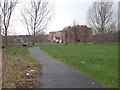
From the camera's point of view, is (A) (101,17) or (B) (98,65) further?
(A) (101,17)

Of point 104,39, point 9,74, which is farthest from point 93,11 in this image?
point 9,74

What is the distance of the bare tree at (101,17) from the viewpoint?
81.1 m

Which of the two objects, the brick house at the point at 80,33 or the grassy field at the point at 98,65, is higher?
the brick house at the point at 80,33

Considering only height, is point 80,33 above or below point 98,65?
above

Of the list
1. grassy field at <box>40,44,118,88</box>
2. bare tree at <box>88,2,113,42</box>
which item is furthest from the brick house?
grassy field at <box>40,44,118,88</box>

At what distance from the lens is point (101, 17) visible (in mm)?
82500

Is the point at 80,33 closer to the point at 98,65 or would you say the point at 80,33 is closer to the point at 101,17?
the point at 101,17

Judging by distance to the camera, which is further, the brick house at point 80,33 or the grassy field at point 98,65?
the brick house at point 80,33

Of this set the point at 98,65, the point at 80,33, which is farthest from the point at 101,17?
the point at 98,65

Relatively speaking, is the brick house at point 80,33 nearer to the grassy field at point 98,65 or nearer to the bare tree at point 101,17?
the bare tree at point 101,17

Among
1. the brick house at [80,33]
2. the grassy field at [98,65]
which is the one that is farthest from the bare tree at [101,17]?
the grassy field at [98,65]

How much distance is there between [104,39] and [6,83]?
69510 millimetres

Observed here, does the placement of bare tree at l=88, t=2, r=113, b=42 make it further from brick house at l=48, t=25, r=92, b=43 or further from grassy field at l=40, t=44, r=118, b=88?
grassy field at l=40, t=44, r=118, b=88

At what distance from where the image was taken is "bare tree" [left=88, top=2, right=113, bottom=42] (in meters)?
81.1
